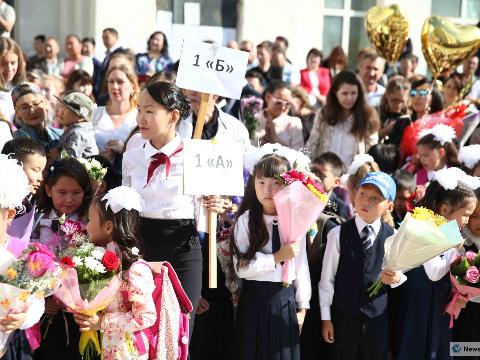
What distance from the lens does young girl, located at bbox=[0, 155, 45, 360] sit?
4.01 meters

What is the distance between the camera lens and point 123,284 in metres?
4.44

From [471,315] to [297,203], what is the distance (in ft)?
4.84

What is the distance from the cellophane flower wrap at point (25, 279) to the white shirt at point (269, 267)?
134cm

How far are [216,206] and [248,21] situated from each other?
1046cm

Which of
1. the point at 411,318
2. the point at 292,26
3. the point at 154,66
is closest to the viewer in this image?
the point at 411,318

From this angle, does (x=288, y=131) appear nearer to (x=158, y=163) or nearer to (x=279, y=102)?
(x=279, y=102)

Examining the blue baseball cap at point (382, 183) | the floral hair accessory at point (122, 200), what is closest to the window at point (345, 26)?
the blue baseball cap at point (382, 183)

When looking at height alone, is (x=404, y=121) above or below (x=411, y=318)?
above

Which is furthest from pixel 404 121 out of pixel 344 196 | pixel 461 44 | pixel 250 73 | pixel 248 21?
pixel 248 21

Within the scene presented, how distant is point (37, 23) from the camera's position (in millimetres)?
14250

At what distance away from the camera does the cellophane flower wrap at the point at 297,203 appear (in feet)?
16.3

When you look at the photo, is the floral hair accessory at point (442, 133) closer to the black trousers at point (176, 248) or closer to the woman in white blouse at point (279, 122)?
the woman in white blouse at point (279, 122)

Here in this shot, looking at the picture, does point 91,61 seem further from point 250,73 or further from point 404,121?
point 404,121

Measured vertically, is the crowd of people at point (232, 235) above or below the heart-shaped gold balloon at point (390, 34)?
below
